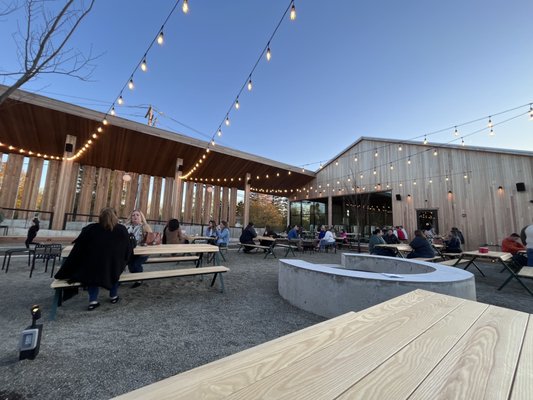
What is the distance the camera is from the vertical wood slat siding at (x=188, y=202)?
50.1 feet

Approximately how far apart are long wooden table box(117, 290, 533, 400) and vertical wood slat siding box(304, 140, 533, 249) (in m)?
11.7

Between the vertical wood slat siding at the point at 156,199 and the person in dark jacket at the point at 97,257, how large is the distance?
1213cm

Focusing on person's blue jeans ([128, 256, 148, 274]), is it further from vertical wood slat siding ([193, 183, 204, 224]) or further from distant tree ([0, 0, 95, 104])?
vertical wood slat siding ([193, 183, 204, 224])

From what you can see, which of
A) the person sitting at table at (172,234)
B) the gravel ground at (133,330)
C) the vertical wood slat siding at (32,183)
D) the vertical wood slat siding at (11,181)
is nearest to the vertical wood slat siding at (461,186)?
the gravel ground at (133,330)

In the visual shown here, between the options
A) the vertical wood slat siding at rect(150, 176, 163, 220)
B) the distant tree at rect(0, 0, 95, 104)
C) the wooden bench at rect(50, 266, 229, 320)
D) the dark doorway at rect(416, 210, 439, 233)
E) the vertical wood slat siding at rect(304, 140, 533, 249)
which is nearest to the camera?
the wooden bench at rect(50, 266, 229, 320)

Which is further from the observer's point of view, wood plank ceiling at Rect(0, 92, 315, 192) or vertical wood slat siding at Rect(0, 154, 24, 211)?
vertical wood slat siding at Rect(0, 154, 24, 211)

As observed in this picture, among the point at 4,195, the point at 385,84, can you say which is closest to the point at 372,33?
the point at 385,84

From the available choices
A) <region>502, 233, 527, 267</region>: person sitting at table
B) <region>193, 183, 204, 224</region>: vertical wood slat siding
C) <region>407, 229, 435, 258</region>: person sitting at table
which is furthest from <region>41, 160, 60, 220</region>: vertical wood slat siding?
<region>502, 233, 527, 267</region>: person sitting at table

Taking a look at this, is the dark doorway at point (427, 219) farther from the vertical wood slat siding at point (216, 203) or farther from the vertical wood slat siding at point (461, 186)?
the vertical wood slat siding at point (216, 203)

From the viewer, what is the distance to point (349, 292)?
293cm

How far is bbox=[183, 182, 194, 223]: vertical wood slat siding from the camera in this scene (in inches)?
601

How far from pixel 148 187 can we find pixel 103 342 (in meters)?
13.6

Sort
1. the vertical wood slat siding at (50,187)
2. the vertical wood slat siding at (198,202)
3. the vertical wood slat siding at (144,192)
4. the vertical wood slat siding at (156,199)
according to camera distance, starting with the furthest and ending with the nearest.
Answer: the vertical wood slat siding at (198,202) < the vertical wood slat siding at (156,199) < the vertical wood slat siding at (144,192) < the vertical wood slat siding at (50,187)

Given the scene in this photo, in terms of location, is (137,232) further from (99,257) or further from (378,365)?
(378,365)
